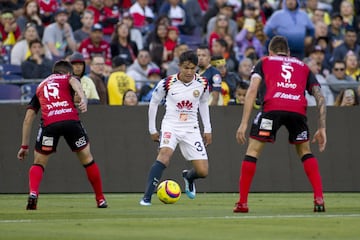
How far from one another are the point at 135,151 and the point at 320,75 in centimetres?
574

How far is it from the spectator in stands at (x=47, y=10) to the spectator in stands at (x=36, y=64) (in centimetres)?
299

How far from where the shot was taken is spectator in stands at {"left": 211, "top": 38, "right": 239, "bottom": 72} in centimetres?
2431

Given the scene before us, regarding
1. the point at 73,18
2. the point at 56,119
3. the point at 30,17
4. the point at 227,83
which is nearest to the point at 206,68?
the point at 227,83

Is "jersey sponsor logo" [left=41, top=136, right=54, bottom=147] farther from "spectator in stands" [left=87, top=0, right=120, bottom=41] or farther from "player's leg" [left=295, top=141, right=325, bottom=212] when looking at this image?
"spectator in stands" [left=87, top=0, right=120, bottom=41]

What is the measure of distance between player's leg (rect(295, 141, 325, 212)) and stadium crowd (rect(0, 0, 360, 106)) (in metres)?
5.66

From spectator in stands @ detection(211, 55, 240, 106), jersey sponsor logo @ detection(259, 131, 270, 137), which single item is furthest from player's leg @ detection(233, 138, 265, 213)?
spectator in stands @ detection(211, 55, 240, 106)

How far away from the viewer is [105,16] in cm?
2727

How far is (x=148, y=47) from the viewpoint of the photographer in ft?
86.5

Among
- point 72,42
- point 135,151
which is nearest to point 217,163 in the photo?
point 135,151

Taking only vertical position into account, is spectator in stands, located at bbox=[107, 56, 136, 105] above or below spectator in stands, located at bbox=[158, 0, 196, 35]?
below

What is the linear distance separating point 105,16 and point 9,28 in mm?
2754

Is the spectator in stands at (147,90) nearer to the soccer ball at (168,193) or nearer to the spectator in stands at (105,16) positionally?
the spectator in stands at (105,16)

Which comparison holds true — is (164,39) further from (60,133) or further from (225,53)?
(60,133)

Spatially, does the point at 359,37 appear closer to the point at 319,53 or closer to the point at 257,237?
the point at 319,53
